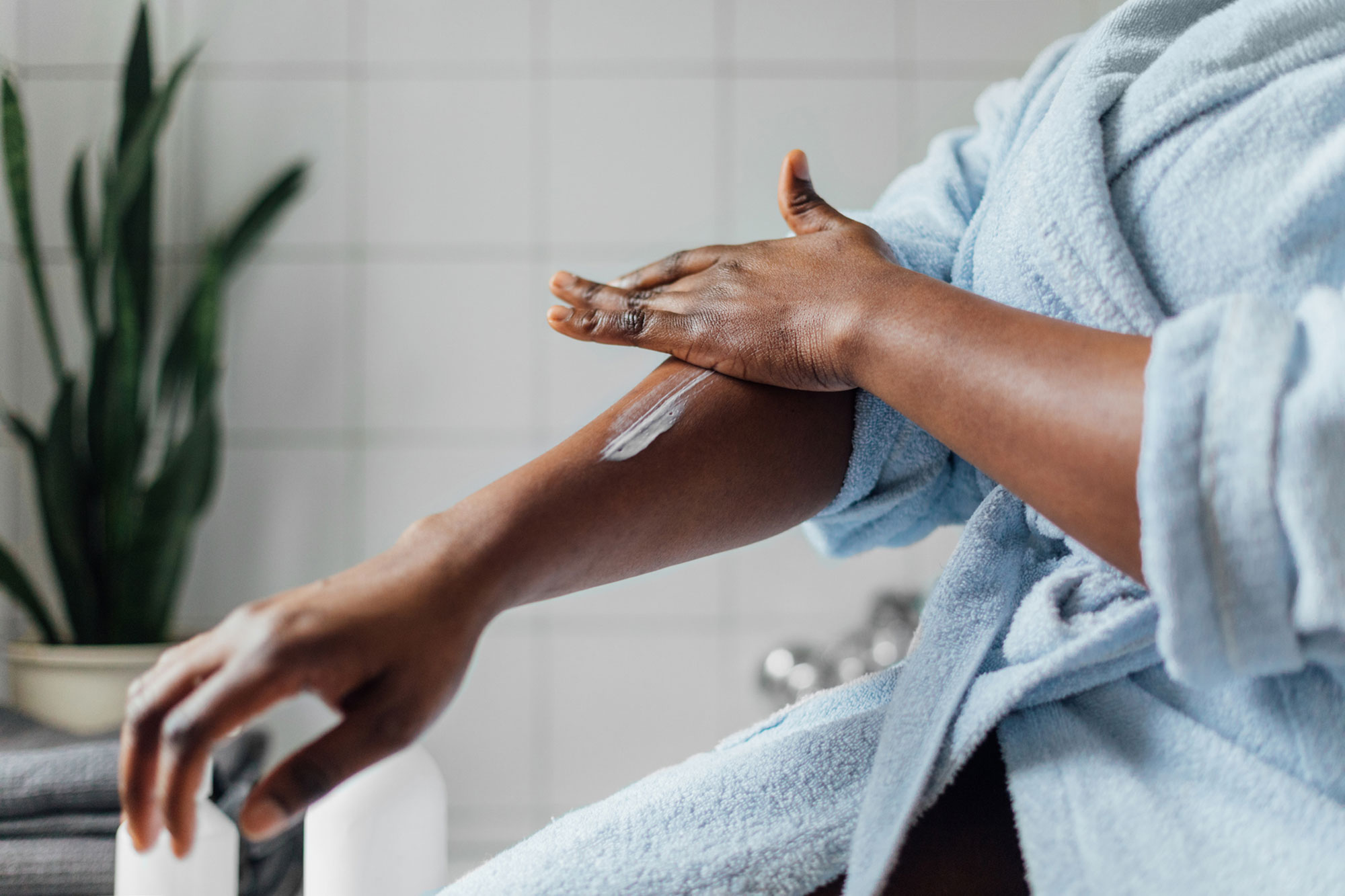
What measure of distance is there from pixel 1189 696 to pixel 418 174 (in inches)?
43.9

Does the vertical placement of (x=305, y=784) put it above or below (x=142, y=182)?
below

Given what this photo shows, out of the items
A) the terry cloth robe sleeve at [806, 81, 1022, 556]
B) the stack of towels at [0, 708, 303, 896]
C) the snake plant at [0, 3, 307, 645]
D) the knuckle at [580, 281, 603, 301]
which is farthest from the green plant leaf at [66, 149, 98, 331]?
the terry cloth robe sleeve at [806, 81, 1022, 556]

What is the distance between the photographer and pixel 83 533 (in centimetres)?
108

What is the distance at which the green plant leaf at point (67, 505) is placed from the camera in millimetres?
1041

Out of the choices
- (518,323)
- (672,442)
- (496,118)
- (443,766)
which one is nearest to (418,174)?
(496,118)

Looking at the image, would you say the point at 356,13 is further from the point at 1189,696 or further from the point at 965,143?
the point at 1189,696

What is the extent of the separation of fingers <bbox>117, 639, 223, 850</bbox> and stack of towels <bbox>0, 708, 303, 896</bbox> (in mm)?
400

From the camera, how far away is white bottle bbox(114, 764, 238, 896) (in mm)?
446

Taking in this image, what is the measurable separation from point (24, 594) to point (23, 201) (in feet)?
1.46

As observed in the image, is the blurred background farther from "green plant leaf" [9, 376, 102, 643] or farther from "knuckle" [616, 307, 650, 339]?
"knuckle" [616, 307, 650, 339]

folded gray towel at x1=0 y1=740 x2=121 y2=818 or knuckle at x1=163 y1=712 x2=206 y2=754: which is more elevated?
knuckle at x1=163 y1=712 x2=206 y2=754

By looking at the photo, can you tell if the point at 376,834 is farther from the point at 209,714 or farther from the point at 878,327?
the point at 878,327

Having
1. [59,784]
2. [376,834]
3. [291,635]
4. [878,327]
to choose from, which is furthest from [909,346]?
[59,784]

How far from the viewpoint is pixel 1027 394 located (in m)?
0.31
